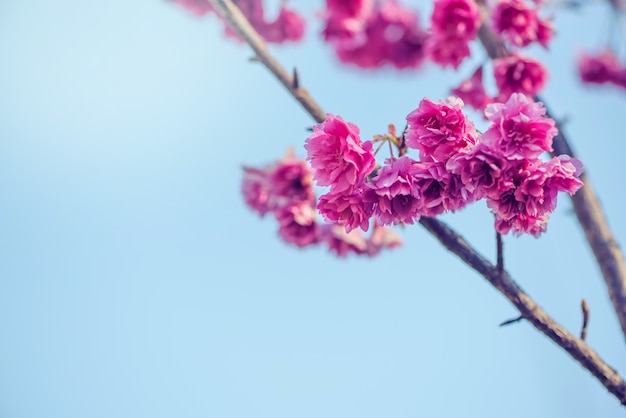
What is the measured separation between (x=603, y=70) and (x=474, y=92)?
8.77 feet

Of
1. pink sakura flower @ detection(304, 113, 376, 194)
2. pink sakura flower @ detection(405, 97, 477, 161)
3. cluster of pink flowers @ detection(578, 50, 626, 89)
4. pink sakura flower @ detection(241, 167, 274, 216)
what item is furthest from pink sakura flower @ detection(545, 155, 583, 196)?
cluster of pink flowers @ detection(578, 50, 626, 89)

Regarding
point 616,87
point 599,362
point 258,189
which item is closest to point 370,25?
point 258,189

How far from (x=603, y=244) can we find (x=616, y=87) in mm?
2900

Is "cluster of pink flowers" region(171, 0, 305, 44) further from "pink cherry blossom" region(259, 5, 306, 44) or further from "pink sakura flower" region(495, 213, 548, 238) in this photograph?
"pink sakura flower" region(495, 213, 548, 238)

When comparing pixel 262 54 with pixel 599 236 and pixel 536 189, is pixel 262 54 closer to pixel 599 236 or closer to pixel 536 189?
pixel 536 189

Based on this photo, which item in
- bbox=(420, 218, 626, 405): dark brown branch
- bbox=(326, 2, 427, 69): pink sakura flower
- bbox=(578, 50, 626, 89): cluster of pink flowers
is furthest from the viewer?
bbox=(578, 50, 626, 89): cluster of pink flowers

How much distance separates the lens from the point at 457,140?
145 cm

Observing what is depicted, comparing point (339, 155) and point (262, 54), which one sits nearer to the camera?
point (339, 155)

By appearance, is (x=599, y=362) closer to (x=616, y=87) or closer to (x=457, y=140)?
(x=457, y=140)

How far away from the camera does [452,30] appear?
2541 millimetres

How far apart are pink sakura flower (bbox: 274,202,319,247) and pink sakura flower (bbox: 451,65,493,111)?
3.32ft

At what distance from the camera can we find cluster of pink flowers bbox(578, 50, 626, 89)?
4.55 meters

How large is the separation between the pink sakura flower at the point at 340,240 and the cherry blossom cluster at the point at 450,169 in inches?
41.8

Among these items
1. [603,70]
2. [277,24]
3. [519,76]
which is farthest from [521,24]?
[603,70]
